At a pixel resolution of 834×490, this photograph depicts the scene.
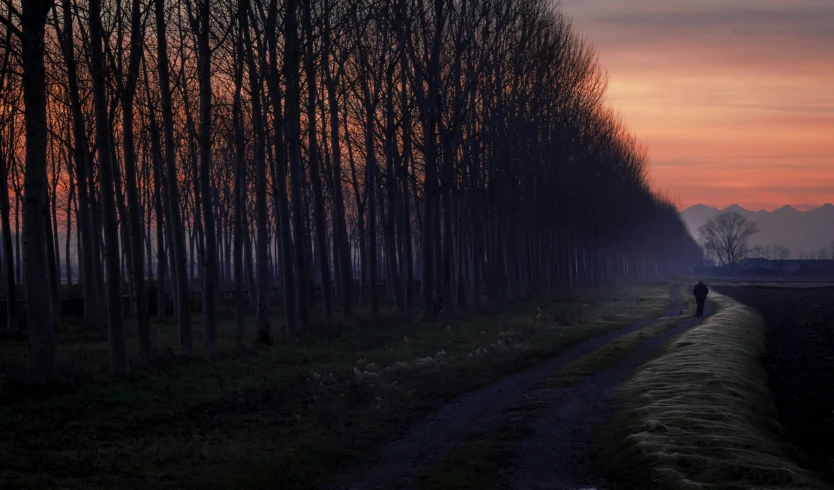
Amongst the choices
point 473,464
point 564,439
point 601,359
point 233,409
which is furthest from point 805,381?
point 233,409

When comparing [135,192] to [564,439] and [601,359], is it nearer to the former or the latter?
[564,439]

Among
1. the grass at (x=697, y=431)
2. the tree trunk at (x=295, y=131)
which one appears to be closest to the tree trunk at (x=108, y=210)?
the tree trunk at (x=295, y=131)

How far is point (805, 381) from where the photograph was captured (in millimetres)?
23859

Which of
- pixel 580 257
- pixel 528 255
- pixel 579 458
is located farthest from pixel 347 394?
pixel 580 257

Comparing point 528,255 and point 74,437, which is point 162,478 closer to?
point 74,437

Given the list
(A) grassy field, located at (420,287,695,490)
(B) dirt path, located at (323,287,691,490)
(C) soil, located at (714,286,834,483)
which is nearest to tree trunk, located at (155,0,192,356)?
(B) dirt path, located at (323,287,691,490)

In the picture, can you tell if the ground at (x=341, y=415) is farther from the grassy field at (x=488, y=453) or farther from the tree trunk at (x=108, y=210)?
the tree trunk at (x=108, y=210)

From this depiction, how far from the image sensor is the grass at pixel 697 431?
11.0 m

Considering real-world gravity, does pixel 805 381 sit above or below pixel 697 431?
below

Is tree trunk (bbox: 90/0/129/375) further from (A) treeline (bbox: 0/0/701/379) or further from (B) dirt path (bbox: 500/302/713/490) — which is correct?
(B) dirt path (bbox: 500/302/713/490)

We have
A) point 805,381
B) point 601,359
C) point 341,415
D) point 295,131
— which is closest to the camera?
point 341,415

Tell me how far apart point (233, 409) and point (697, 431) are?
325 inches

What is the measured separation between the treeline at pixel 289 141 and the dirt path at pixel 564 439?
318 inches

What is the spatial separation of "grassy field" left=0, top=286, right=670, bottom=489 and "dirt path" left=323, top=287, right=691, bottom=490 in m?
0.47
